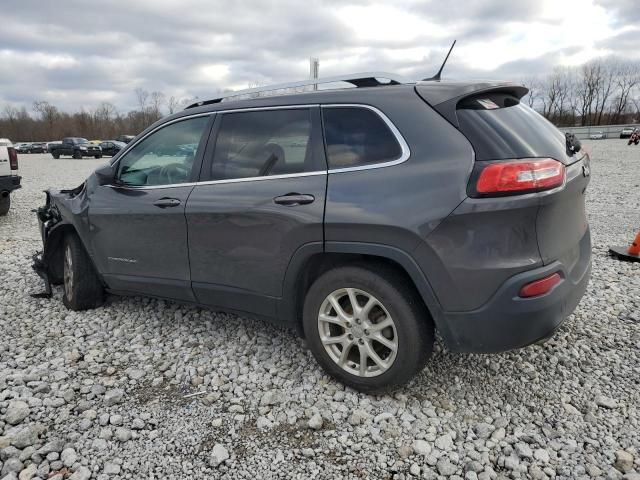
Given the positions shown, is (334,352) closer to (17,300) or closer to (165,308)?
(165,308)

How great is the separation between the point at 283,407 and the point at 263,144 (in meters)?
1.62

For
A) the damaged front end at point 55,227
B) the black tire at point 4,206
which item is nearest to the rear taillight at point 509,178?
Answer: the damaged front end at point 55,227

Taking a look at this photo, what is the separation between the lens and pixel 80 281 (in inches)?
163

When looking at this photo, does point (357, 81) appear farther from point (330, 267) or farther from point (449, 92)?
point (330, 267)

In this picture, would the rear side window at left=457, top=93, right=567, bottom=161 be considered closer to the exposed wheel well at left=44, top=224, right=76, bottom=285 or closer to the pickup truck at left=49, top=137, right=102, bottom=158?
the exposed wheel well at left=44, top=224, right=76, bottom=285

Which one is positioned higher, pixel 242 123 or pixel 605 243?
pixel 242 123

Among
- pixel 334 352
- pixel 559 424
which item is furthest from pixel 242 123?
→ pixel 559 424

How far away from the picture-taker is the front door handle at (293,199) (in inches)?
108

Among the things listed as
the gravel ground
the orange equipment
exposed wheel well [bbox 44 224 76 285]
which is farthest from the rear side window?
exposed wheel well [bbox 44 224 76 285]

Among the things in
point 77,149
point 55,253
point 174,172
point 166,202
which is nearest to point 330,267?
point 166,202

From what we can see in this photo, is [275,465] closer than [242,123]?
Yes

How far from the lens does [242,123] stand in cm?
319

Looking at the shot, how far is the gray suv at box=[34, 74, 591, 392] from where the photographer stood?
7.68 ft

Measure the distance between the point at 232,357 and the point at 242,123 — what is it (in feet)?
5.31
